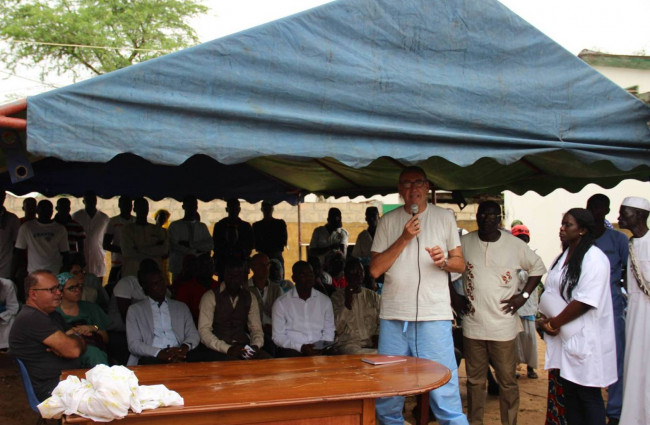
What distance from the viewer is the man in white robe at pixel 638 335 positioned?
4410 millimetres

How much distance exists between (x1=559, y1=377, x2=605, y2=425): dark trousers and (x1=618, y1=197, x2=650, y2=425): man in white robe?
42 centimetres

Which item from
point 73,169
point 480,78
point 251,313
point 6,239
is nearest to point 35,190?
point 6,239

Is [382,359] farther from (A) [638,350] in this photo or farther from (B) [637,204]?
(B) [637,204]

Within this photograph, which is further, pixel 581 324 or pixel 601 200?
pixel 601 200

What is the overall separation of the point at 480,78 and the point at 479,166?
1.80m

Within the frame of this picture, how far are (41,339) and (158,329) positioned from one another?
1.45 meters

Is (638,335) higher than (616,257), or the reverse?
(616,257)

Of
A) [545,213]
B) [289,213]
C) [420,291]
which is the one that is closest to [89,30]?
[289,213]

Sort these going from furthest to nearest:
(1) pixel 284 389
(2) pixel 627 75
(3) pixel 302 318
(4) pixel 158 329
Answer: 1. (2) pixel 627 75
2. (3) pixel 302 318
3. (4) pixel 158 329
4. (1) pixel 284 389

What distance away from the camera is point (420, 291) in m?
4.02

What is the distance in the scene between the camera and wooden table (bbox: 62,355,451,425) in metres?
2.82

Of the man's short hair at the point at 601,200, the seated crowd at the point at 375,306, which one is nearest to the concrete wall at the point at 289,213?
the seated crowd at the point at 375,306

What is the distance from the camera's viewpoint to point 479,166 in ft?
18.7

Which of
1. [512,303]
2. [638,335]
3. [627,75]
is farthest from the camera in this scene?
[627,75]
